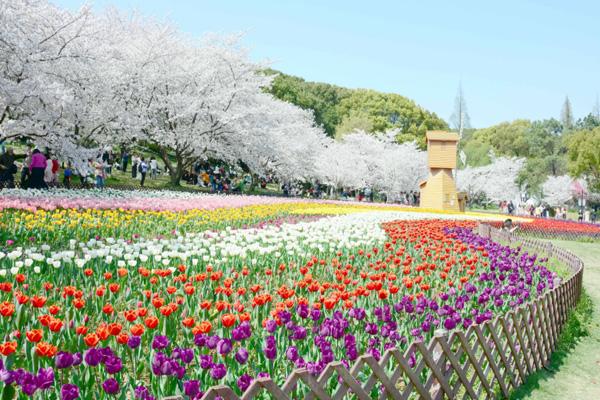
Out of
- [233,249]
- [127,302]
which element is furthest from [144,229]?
[127,302]

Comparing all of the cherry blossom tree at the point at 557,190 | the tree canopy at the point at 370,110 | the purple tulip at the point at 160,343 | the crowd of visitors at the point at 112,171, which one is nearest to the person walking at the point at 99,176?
the crowd of visitors at the point at 112,171

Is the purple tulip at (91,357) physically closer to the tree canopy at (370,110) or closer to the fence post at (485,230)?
the fence post at (485,230)

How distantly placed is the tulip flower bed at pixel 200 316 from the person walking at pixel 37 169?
Result: 983 centimetres

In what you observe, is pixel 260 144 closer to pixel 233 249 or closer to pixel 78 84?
pixel 78 84

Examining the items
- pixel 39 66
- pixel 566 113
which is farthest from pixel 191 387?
pixel 566 113

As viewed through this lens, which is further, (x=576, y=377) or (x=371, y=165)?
(x=371, y=165)

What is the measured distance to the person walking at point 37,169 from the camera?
18.5 m

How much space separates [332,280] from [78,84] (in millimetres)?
16226

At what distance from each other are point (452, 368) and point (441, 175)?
3449cm

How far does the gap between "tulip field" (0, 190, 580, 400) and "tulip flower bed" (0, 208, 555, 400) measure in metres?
0.02

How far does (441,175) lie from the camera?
37406 millimetres

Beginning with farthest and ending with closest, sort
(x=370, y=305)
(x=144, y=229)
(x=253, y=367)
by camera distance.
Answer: (x=144, y=229) < (x=370, y=305) < (x=253, y=367)

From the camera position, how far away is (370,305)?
6.17 m

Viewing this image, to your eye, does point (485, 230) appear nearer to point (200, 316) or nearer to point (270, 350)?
point (200, 316)
